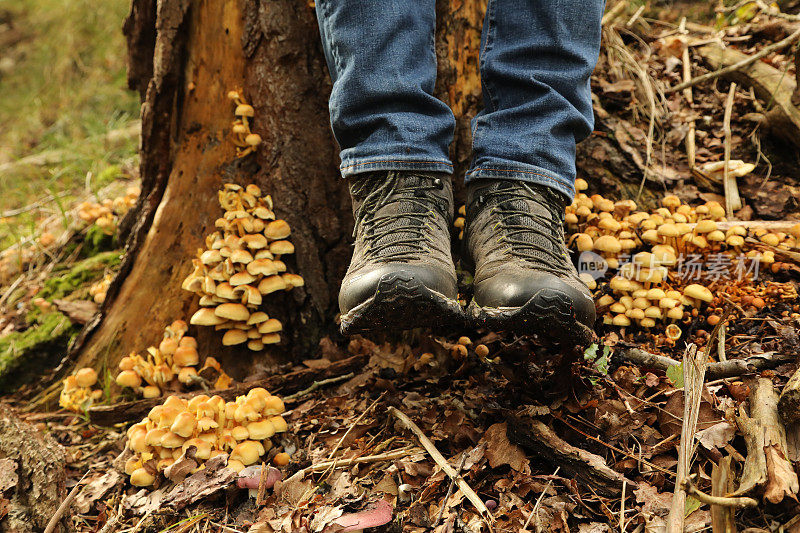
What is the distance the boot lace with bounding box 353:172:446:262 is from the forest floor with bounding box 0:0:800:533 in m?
0.56

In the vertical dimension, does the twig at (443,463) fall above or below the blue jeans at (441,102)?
below

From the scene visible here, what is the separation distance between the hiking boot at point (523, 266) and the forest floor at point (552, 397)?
191 millimetres

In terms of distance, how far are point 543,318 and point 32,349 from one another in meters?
3.24

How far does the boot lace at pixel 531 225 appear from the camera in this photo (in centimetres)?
210

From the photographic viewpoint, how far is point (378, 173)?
2.24m

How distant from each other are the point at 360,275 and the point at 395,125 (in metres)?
0.62

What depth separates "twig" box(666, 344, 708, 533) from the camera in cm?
141

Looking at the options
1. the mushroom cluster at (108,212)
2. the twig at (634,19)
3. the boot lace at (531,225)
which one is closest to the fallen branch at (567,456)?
the boot lace at (531,225)

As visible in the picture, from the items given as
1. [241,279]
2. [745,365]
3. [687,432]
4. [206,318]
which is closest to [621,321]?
[745,365]

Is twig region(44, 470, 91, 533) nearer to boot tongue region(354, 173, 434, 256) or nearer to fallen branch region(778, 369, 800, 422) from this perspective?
boot tongue region(354, 173, 434, 256)

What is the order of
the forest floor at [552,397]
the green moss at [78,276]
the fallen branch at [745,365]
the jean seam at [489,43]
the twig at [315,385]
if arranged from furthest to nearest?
1. the green moss at [78,276]
2. the twig at [315,385]
3. the jean seam at [489,43]
4. the fallen branch at [745,365]
5. the forest floor at [552,397]

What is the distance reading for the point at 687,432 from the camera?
60.5 inches

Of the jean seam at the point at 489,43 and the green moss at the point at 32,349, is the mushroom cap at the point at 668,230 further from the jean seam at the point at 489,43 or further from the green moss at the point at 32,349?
the green moss at the point at 32,349

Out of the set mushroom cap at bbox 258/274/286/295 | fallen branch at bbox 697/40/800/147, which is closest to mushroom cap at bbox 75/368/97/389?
mushroom cap at bbox 258/274/286/295
